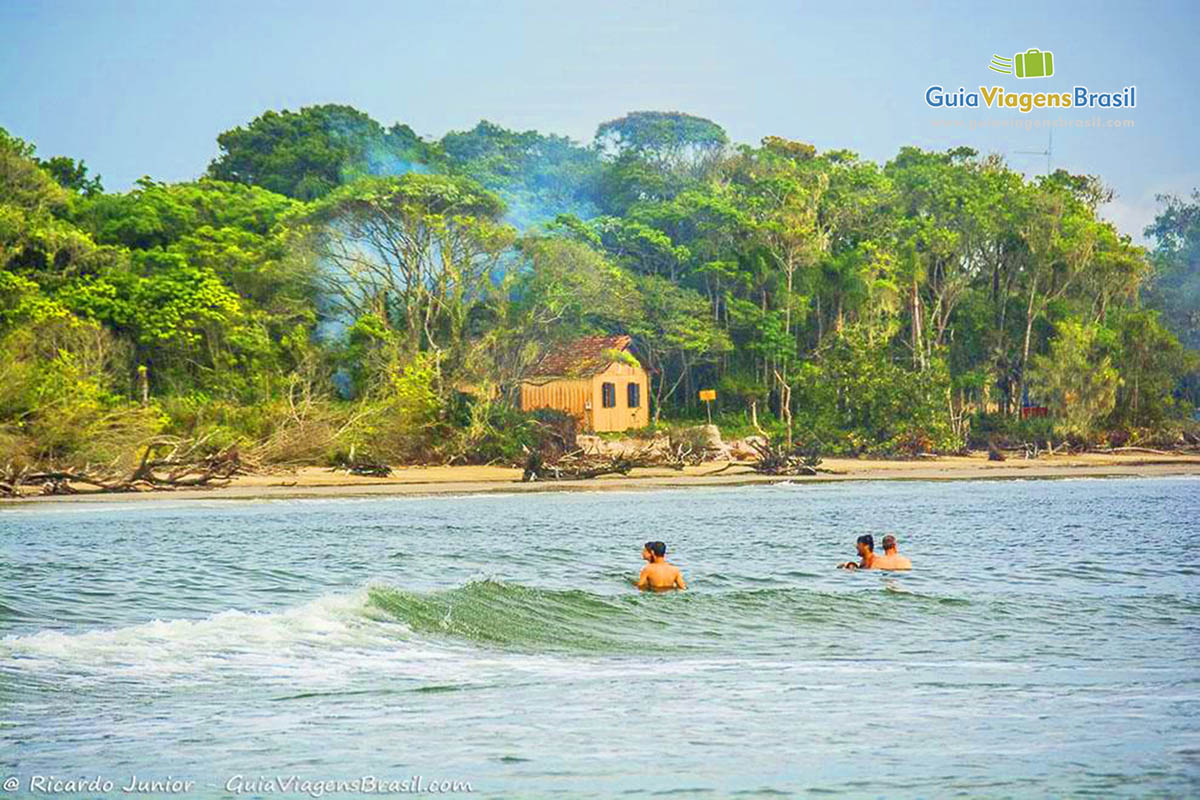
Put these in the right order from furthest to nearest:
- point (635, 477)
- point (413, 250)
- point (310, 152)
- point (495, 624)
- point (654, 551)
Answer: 1. point (310, 152)
2. point (413, 250)
3. point (635, 477)
4. point (654, 551)
5. point (495, 624)

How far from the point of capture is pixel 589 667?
12.2 m

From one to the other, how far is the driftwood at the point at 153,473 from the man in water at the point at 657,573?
17.3m

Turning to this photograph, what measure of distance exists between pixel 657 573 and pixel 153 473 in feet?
62.0

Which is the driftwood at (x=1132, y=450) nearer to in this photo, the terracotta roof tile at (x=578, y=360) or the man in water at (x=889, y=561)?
the terracotta roof tile at (x=578, y=360)

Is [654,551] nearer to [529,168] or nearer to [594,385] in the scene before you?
[594,385]

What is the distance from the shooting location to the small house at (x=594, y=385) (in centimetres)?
4741

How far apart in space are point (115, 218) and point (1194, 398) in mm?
40652

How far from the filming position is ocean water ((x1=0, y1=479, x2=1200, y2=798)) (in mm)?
8398

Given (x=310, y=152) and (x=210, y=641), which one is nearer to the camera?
(x=210, y=641)

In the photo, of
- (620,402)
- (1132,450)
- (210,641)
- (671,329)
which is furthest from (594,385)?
(210,641)

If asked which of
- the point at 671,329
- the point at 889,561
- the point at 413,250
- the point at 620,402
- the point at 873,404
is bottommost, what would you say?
the point at 889,561

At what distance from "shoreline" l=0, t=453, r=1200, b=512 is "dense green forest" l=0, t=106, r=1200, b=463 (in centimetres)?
120

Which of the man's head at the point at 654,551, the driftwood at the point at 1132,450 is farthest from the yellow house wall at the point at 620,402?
the man's head at the point at 654,551

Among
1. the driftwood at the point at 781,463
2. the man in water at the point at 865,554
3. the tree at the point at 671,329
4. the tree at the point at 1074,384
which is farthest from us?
the tree at the point at 671,329
